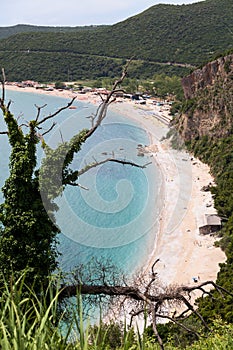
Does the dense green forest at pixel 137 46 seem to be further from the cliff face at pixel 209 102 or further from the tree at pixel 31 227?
the tree at pixel 31 227

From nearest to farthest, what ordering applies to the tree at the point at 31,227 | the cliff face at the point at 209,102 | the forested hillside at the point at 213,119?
the tree at the point at 31,227 → the forested hillside at the point at 213,119 → the cliff face at the point at 209,102

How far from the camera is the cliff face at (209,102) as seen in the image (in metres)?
34.7

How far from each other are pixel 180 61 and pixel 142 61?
683 cm

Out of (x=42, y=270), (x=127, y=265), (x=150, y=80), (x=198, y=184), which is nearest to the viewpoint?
(x=42, y=270)

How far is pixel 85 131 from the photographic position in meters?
6.82

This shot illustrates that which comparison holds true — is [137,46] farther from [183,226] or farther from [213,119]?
[183,226]

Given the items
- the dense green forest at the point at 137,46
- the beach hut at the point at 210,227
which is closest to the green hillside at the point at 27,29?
the dense green forest at the point at 137,46

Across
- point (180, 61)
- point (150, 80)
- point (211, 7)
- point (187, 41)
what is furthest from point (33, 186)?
point (211, 7)

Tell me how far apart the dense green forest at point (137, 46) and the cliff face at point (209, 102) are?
2696 cm

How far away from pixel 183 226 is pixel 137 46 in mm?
62310

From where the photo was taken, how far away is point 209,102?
1431 inches

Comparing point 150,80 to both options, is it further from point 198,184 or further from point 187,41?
point 198,184

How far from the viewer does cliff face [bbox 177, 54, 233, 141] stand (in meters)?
34.7

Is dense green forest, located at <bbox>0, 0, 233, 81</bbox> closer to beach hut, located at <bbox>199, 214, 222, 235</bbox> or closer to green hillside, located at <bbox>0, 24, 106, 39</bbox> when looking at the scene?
green hillside, located at <bbox>0, 24, 106, 39</bbox>
